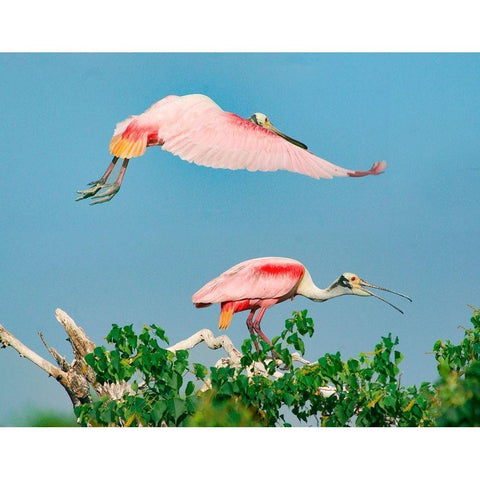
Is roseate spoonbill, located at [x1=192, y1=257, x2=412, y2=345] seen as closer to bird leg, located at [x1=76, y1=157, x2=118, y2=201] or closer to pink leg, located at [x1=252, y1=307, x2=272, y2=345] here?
pink leg, located at [x1=252, y1=307, x2=272, y2=345]

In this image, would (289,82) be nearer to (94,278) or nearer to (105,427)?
(94,278)

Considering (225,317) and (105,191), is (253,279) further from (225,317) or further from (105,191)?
(105,191)

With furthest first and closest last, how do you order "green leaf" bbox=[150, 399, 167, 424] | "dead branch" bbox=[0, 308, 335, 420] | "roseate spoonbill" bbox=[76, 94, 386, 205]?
"roseate spoonbill" bbox=[76, 94, 386, 205] → "dead branch" bbox=[0, 308, 335, 420] → "green leaf" bbox=[150, 399, 167, 424]

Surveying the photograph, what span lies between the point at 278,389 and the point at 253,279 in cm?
63

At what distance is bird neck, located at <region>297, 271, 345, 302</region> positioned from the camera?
5.19 m

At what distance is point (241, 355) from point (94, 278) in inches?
36.0

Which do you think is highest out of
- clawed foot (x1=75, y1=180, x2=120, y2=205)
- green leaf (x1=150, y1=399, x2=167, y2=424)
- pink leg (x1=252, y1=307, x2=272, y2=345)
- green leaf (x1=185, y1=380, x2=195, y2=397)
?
clawed foot (x1=75, y1=180, x2=120, y2=205)

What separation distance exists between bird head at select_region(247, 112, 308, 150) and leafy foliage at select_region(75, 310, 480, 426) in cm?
100

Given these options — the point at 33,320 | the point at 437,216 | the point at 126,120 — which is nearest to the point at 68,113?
the point at 126,120

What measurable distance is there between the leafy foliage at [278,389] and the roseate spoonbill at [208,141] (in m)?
0.87

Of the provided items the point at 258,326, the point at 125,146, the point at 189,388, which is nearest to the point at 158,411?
the point at 189,388

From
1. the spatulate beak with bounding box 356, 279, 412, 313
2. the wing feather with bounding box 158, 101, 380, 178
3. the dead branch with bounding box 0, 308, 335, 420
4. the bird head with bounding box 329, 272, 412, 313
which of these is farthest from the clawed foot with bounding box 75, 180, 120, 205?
the spatulate beak with bounding box 356, 279, 412, 313

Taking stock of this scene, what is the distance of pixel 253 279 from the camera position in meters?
5.18

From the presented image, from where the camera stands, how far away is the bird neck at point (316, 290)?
204 inches
